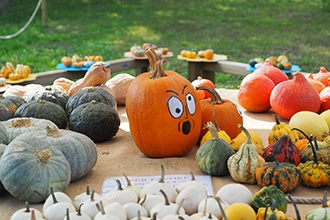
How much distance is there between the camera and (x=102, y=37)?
9984 millimetres

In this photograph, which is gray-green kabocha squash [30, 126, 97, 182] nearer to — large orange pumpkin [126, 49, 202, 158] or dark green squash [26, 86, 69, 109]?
large orange pumpkin [126, 49, 202, 158]

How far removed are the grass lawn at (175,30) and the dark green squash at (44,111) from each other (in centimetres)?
420

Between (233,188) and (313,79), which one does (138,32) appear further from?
(233,188)

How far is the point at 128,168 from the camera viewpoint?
8.28ft

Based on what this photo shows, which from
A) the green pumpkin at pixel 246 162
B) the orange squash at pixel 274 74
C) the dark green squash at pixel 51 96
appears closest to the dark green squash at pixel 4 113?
the dark green squash at pixel 51 96

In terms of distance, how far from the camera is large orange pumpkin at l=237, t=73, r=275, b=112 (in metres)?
3.33

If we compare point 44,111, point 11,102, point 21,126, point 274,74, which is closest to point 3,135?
point 21,126

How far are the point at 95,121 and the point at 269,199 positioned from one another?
3.79 ft

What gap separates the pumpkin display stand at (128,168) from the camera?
2.19m

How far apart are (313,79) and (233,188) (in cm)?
188

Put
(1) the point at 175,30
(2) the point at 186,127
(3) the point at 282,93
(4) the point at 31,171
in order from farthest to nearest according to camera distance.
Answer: (1) the point at 175,30 → (3) the point at 282,93 → (2) the point at 186,127 → (4) the point at 31,171

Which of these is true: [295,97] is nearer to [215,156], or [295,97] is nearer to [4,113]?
[215,156]

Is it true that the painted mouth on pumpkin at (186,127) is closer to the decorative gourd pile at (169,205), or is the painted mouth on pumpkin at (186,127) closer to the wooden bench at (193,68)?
the decorative gourd pile at (169,205)

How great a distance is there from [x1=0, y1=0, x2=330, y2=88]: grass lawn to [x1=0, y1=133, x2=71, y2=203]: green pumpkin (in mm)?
4937
